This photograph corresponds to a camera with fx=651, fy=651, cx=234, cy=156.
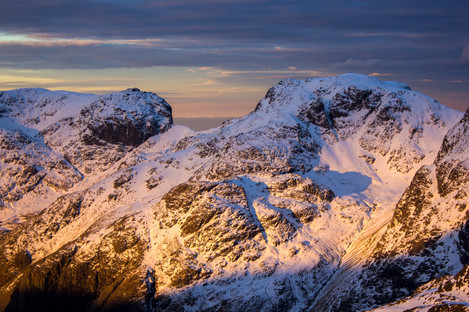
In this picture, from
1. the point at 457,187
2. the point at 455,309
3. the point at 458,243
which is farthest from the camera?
the point at 457,187

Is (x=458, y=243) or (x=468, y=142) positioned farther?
(x=468, y=142)

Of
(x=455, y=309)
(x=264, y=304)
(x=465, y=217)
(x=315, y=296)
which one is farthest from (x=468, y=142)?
(x=455, y=309)

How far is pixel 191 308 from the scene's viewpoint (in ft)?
632

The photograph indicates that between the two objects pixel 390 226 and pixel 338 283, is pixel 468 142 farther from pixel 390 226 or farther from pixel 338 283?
pixel 338 283

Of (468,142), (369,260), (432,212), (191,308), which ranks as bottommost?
(191,308)

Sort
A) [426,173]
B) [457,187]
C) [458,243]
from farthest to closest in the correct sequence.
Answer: [426,173] < [457,187] < [458,243]

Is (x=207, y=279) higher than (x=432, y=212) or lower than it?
lower

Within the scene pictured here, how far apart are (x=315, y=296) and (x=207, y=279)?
3316 cm

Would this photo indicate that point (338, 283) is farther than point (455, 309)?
Yes

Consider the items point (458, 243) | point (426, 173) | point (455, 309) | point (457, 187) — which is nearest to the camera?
point (455, 309)

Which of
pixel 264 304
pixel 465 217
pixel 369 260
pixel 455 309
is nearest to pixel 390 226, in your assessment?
pixel 369 260

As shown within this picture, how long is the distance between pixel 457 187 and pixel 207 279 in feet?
257

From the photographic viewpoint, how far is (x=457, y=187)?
18450 cm

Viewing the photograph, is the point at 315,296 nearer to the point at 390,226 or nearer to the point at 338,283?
the point at 338,283
